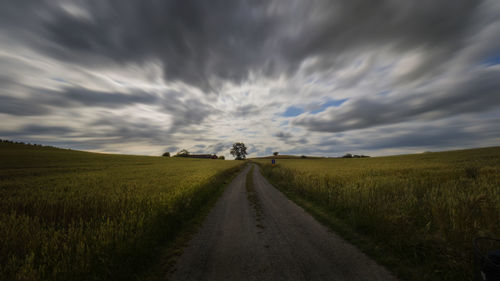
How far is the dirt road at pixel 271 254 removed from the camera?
158 inches

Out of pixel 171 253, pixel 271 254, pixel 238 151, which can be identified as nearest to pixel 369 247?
pixel 271 254

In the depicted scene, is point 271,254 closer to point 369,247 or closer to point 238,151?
point 369,247

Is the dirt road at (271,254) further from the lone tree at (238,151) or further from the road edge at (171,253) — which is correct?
the lone tree at (238,151)

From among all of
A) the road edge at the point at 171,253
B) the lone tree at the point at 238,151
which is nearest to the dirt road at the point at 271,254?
the road edge at the point at 171,253

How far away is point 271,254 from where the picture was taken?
4867mm

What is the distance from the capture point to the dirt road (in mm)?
4008

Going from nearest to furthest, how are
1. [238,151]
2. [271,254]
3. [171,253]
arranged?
1. [271,254]
2. [171,253]
3. [238,151]

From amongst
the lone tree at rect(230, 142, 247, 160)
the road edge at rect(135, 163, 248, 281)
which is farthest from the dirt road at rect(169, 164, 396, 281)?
the lone tree at rect(230, 142, 247, 160)

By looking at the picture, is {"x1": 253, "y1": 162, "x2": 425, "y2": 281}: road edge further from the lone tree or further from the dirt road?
the lone tree

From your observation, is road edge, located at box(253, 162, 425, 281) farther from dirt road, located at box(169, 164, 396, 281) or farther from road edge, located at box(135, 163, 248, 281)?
road edge, located at box(135, 163, 248, 281)

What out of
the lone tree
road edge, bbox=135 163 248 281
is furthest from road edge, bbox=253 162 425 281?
the lone tree

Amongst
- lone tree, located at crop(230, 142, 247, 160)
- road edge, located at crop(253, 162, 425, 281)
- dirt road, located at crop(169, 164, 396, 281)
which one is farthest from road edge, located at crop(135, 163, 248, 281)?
lone tree, located at crop(230, 142, 247, 160)

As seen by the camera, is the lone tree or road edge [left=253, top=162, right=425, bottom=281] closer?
road edge [left=253, top=162, right=425, bottom=281]

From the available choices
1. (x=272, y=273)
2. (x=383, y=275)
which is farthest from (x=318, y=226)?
(x=272, y=273)
